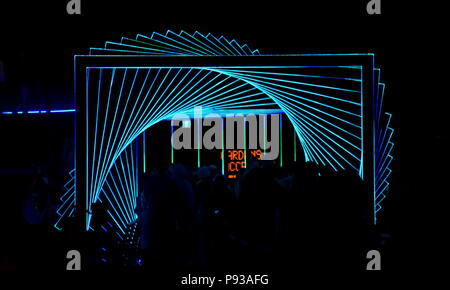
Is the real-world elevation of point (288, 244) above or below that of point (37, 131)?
below

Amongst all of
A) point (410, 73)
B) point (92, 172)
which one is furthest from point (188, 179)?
point (410, 73)

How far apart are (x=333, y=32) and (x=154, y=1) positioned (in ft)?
11.0

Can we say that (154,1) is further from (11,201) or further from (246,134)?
(11,201)

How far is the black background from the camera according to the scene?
1159 cm

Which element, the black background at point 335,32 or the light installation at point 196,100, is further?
the black background at point 335,32

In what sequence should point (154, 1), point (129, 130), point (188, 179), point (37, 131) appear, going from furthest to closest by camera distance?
point (37, 131)
point (154, 1)
point (129, 130)
point (188, 179)

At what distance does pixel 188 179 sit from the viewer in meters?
9.52

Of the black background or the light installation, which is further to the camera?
the black background

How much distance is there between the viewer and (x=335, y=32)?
11.6m

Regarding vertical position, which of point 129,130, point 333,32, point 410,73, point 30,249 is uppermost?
point 333,32

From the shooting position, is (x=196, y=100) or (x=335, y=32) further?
(x=196, y=100)

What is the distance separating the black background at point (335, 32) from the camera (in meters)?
11.6

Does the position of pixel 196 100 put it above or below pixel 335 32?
below
